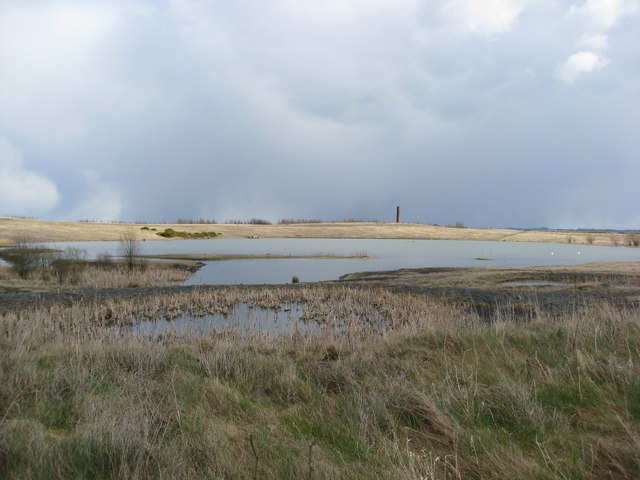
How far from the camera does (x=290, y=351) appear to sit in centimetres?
835

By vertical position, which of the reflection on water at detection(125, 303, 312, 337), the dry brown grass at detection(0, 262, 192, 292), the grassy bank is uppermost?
the grassy bank

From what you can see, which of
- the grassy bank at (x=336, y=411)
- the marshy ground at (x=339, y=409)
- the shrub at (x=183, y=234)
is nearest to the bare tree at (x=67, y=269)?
the marshy ground at (x=339, y=409)

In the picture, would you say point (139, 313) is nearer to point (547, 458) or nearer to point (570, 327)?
point (570, 327)

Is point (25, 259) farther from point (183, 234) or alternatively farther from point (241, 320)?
point (183, 234)

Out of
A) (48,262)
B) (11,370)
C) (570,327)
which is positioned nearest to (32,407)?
(11,370)

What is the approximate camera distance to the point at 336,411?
4801 millimetres

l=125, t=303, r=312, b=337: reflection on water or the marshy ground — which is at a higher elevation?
the marshy ground

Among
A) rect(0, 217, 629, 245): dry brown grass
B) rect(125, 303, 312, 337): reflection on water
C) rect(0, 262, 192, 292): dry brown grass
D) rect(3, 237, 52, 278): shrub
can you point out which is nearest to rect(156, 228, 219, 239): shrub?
rect(0, 217, 629, 245): dry brown grass

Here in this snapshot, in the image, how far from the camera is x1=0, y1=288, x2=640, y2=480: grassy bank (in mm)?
3531

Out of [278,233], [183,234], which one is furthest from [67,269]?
[278,233]

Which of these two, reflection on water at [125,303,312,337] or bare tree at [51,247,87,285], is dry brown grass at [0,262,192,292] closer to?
bare tree at [51,247,87,285]

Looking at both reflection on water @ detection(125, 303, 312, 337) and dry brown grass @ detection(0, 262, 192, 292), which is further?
dry brown grass @ detection(0, 262, 192, 292)

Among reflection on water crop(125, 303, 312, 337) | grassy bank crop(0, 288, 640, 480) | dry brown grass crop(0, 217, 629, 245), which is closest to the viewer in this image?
grassy bank crop(0, 288, 640, 480)

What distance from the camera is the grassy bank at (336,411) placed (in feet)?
11.6
